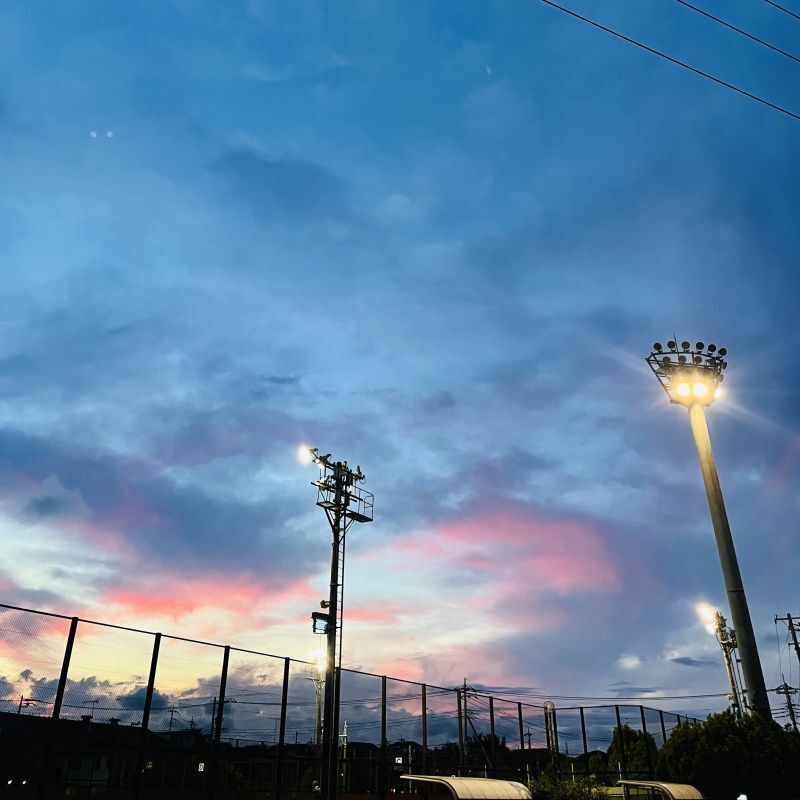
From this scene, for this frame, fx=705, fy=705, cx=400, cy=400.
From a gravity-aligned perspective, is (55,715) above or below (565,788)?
above

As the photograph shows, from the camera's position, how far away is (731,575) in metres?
30.1

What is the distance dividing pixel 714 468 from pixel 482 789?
1833 cm

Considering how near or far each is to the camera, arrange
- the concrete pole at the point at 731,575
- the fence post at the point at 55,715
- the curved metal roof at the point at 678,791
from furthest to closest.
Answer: the concrete pole at the point at 731,575 < the curved metal roof at the point at 678,791 < the fence post at the point at 55,715

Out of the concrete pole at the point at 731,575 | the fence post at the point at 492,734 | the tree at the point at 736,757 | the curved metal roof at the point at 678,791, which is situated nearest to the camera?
the curved metal roof at the point at 678,791

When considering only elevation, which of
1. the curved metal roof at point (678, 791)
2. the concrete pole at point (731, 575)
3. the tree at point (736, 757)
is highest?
the concrete pole at point (731, 575)

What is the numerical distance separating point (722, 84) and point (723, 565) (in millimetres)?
21955


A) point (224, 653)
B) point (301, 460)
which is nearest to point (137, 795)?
point (224, 653)

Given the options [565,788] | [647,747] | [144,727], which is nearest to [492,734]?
[565,788]

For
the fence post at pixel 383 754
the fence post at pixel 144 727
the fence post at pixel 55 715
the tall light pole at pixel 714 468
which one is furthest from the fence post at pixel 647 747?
the fence post at pixel 55 715

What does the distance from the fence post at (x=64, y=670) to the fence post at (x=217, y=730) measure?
4.89 m

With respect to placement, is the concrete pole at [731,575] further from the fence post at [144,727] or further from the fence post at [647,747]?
the fence post at [144,727]

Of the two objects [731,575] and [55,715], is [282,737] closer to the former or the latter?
[55,715]

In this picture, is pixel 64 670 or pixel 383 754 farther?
pixel 383 754

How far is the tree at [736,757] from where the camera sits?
2564 cm
